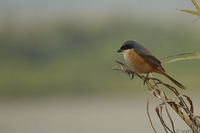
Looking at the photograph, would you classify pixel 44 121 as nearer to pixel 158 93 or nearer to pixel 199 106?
pixel 199 106

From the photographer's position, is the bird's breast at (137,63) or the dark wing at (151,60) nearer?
the dark wing at (151,60)

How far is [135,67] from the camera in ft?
8.81

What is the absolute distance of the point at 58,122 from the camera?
15.3 m

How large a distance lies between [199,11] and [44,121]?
48.5ft

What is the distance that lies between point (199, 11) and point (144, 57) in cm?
139

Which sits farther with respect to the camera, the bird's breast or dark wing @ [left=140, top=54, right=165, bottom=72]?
the bird's breast

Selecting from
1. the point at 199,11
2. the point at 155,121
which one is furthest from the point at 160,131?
the point at 199,11

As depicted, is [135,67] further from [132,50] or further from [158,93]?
[158,93]

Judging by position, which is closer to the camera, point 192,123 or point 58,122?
point 192,123

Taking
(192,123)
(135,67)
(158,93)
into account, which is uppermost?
(135,67)

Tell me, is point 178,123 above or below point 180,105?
above

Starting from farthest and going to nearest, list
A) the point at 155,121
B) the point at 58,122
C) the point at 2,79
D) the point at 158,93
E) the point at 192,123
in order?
the point at 2,79, the point at 58,122, the point at 155,121, the point at 158,93, the point at 192,123

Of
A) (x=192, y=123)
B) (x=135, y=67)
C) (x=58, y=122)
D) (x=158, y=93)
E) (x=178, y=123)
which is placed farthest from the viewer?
(x=58, y=122)

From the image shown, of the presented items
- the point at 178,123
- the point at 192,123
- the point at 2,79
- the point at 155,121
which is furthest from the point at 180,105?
the point at 2,79
